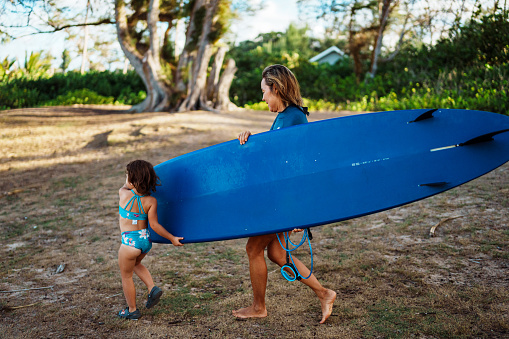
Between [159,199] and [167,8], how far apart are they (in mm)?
9535

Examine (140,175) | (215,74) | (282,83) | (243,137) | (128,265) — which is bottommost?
(128,265)

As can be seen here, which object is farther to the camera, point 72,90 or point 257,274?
point 72,90

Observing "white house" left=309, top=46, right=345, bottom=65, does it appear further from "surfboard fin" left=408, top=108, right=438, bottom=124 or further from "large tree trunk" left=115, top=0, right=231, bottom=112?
"surfboard fin" left=408, top=108, right=438, bottom=124

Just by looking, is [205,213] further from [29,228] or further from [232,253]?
[29,228]

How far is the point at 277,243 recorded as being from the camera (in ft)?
8.00

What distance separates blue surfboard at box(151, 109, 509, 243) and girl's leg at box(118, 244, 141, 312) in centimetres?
49

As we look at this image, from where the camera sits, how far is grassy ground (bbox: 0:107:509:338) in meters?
2.26

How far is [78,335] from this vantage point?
7.30 ft

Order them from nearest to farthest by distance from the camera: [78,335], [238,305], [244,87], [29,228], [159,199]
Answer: [78,335], [238,305], [159,199], [29,228], [244,87]

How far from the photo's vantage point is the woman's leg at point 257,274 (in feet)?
7.57

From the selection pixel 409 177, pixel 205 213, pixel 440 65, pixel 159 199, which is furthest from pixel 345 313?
pixel 440 65

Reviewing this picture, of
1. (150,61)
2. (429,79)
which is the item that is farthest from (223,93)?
(429,79)

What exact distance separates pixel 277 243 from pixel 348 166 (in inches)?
24.3

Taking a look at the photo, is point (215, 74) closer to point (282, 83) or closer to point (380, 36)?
point (380, 36)
